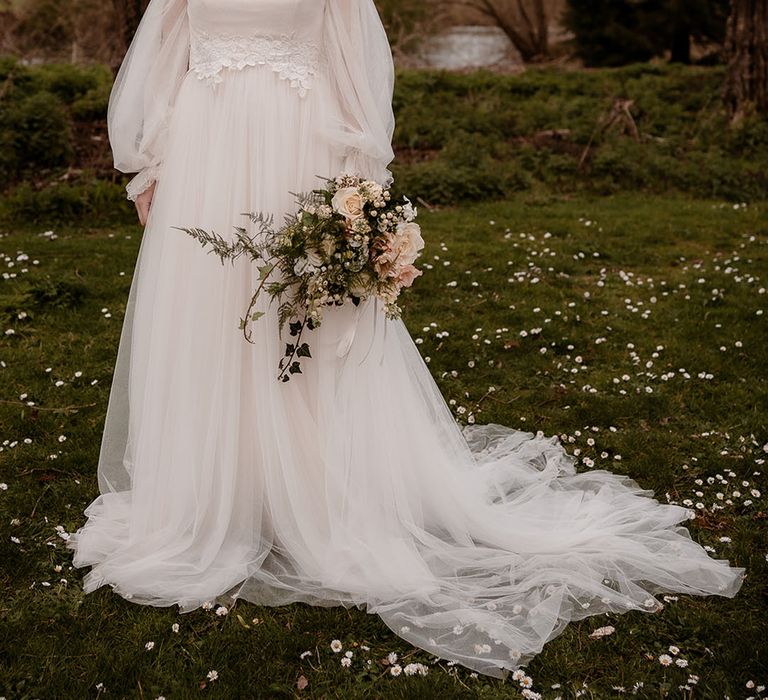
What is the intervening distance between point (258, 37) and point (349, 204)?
82cm

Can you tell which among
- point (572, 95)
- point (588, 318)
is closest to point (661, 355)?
point (588, 318)

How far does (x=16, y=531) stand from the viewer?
3992 millimetres

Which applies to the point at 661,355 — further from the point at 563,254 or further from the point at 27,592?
the point at 27,592

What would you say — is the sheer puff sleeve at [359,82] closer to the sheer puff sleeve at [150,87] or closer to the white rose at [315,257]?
the white rose at [315,257]

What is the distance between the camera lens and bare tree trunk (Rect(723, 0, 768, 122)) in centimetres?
1141

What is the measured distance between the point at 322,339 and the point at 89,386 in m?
2.37

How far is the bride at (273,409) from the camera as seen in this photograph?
3584mm

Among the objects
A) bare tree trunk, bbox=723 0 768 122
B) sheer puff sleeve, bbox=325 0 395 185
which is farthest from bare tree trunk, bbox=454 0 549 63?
sheer puff sleeve, bbox=325 0 395 185

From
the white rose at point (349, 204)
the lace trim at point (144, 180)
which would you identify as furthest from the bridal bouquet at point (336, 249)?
the lace trim at point (144, 180)

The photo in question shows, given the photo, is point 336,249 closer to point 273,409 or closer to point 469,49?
point 273,409

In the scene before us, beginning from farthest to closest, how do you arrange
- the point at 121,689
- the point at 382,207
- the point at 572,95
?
the point at 572,95, the point at 382,207, the point at 121,689

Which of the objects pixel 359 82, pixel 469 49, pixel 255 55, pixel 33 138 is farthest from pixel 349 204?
pixel 469 49

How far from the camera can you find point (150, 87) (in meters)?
3.77

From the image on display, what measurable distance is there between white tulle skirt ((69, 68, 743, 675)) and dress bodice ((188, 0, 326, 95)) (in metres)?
0.06
